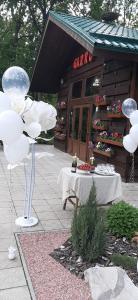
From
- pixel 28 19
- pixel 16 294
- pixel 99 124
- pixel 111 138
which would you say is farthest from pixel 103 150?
pixel 28 19

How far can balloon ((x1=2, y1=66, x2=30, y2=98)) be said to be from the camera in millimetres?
3377

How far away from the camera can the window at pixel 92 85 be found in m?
9.43

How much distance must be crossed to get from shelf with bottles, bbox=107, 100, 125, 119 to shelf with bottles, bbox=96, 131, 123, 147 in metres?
0.46

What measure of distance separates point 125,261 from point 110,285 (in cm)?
55

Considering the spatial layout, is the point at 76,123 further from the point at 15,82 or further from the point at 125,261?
the point at 125,261

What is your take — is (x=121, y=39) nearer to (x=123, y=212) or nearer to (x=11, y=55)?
(x=123, y=212)

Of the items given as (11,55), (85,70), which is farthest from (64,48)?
(11,55)

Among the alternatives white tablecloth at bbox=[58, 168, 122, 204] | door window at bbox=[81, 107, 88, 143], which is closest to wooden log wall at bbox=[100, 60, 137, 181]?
door window at bbox=[81, 107, 88, 143]

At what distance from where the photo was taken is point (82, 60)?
34.9 feet

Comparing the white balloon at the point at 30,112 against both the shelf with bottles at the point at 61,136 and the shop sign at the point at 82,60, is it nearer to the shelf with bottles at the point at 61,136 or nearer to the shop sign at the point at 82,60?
the shop sign at the point at 82,60

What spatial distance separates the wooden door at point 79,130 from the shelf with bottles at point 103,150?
161cm

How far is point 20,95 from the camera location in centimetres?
348

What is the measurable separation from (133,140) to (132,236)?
1246 millimetres

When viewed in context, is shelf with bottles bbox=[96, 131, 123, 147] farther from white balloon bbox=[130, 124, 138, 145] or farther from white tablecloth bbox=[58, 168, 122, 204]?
white balloon bbox=[130, 124, 138, 145]
